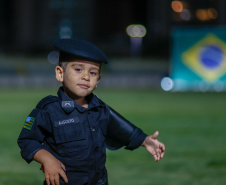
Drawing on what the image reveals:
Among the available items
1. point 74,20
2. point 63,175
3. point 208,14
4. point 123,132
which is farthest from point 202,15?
point 63,175

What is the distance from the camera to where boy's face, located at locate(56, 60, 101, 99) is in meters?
3.00

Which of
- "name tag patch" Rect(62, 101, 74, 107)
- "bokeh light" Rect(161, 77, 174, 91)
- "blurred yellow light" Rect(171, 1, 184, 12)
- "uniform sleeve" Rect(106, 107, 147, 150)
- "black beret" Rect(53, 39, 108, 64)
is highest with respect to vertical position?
"blurred yellow light" Rect(171, 1, 184, 12)

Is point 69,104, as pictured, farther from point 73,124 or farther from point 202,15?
point 202,15

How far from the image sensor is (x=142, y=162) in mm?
5742

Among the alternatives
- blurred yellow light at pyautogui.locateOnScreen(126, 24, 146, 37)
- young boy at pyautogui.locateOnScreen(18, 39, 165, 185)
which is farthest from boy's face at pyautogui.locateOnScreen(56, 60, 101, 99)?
blurred yellow light at pyautogui.locateOnScreen(126, 24, 146, 37)

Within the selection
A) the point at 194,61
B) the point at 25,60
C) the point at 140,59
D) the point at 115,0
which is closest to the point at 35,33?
the point at 115,0

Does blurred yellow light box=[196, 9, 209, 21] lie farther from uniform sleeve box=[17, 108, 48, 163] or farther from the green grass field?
uniform sleeve box=[17, 108, 48, 163]

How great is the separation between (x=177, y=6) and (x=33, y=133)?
4448cm

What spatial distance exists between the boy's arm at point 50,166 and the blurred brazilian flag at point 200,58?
1631 cm

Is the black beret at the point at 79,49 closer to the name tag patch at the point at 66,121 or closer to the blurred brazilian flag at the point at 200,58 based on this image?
the name tag patch at the point at 66,121

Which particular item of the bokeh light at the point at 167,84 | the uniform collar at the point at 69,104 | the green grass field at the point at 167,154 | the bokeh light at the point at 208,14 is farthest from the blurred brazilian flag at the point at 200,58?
the bokeh light at the point at 208,14

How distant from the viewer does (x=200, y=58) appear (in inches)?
740

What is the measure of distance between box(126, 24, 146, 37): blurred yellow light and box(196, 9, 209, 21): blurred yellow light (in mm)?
6567

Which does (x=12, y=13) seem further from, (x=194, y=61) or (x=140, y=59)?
(x=194, y=61)
